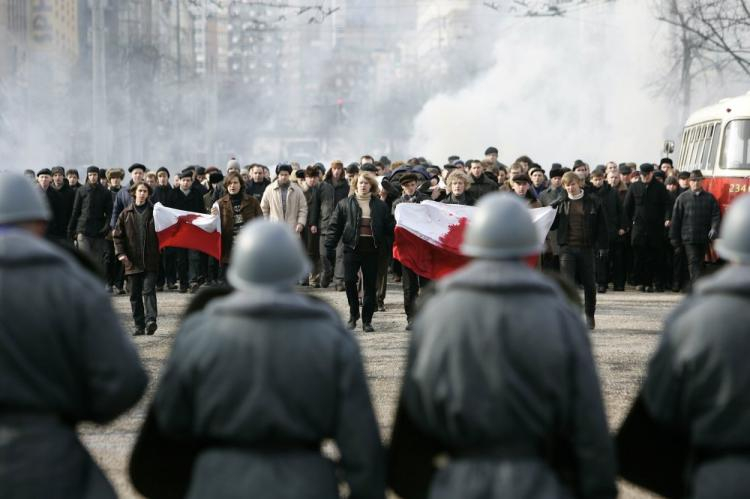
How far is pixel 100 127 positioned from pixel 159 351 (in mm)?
37571

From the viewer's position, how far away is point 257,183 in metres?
19.1

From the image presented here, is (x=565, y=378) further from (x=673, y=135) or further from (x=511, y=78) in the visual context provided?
(x=511, y=78)

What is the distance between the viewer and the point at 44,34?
53.8 m

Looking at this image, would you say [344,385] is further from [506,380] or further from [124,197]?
[124,197]

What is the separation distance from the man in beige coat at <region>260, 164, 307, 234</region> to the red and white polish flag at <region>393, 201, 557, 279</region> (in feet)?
11.6

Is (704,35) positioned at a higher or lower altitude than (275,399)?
higher

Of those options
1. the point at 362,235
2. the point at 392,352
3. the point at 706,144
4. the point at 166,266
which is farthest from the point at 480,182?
the point at 706,144

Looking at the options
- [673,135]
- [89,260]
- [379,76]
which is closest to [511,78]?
[673,135]

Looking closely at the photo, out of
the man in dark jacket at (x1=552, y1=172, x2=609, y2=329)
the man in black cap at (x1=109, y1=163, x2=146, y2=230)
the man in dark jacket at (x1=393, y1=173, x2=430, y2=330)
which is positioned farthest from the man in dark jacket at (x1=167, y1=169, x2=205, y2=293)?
the man in dark jacket at (x1=552, y1=172, x2=609, y2=329)

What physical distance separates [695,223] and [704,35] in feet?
60.5

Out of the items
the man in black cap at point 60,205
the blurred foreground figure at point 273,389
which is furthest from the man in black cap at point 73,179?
the blurred foreground figure at point 273,389

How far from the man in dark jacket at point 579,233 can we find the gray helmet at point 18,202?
9.23 meters

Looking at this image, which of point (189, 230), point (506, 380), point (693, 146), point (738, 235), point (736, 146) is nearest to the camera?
point (506, 380)

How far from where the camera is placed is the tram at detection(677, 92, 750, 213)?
1934 centimetres
